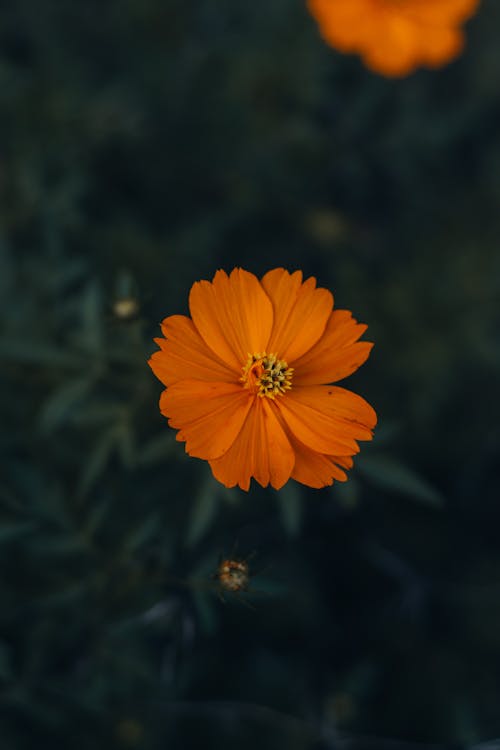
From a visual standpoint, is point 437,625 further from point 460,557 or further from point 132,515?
point 132,515

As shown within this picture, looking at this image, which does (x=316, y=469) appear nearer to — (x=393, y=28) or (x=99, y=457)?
(x=99, y=457)

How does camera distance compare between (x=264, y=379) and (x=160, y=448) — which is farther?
(x=160, y=448)

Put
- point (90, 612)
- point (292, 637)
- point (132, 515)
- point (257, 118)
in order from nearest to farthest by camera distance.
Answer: point (90, 612)
point (132, 515)
point (292, 637)
point (257, 118)

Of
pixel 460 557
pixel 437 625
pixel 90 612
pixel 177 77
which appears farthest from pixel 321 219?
pixel 90 612

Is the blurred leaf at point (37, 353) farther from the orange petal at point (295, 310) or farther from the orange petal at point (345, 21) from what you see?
the orange petal at point (345, 21)

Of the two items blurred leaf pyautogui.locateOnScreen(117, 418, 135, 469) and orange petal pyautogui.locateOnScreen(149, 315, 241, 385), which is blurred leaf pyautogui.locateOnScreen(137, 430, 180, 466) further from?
orange petal pyautogui.locateOnScreen(149, 315, 241, 385)

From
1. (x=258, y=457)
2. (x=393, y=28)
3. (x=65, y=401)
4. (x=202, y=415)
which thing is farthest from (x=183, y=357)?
(x=393, y=28)

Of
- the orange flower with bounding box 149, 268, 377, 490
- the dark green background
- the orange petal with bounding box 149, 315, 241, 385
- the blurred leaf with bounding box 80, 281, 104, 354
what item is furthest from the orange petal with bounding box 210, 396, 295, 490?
the blurred leaf with bounding box 80, 281, 104, 354
